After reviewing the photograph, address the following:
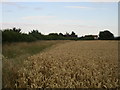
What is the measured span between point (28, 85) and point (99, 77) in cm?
205

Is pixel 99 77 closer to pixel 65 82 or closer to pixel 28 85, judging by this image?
pixel 65 82

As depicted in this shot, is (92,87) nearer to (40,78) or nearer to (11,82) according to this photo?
(40,78)

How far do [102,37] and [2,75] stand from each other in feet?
267

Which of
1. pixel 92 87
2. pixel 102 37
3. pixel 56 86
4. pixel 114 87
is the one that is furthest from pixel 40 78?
pixel 102 37

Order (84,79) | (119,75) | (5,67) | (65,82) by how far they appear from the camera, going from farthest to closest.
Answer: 1. (5,67)
2. (119,75)
3. (84,79)
4. (65,82)

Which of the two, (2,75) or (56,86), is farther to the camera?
(2,75)

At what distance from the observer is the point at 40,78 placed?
20.9ft

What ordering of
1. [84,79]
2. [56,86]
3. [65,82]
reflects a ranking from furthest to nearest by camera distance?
[84,79]
[65,82]
[56,86]

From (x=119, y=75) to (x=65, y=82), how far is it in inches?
80.5

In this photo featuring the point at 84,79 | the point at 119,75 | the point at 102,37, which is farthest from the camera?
the point at 102,37

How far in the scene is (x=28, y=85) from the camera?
5773 mm

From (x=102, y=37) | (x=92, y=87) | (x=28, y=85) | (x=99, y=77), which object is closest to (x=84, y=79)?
(x=99, y=77)

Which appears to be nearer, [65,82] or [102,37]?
[65,82]

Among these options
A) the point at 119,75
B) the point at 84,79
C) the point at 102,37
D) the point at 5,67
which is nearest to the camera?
the point at 84,79
